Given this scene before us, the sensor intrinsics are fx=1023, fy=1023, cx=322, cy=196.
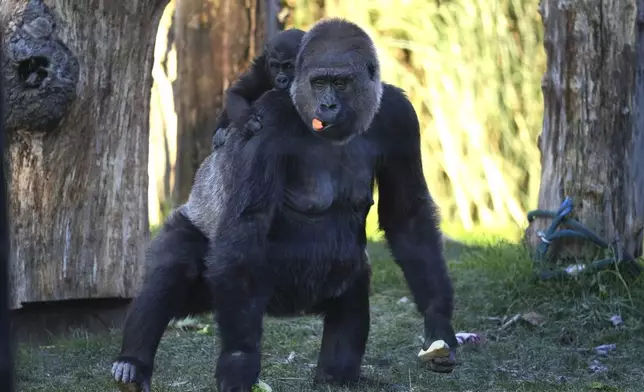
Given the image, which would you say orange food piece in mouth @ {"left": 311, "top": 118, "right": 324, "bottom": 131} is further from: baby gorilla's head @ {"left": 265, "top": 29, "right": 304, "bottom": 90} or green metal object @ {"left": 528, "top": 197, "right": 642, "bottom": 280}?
green metal object @ {"left": 528, "top": 197, "right": 642, "bottom": 280}

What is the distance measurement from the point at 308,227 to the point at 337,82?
466 millimetres

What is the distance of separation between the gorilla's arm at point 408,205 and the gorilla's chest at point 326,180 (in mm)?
124

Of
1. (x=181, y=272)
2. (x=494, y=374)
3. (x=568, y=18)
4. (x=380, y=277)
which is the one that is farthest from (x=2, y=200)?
(x=380, y=277)

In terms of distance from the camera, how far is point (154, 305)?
3.22m

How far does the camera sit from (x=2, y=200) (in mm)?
1104

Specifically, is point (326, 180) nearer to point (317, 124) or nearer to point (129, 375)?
point (317, 124)

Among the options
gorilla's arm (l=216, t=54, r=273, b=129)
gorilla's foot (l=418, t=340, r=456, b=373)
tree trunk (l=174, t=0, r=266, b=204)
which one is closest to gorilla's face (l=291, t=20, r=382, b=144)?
gorilla's arm (l=216, t=54, r=273, b=129)

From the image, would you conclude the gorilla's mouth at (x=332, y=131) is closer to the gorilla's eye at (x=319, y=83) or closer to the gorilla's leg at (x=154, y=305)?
the gorilla's eye at (x=319, y=83)

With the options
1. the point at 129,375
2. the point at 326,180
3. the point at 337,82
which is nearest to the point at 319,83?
the point at 337,82

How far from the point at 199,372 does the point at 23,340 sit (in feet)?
2.85

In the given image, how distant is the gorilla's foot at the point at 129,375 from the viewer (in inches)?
125

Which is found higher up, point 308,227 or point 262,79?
point 262,79

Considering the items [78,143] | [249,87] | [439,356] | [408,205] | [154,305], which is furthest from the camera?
[78,143]

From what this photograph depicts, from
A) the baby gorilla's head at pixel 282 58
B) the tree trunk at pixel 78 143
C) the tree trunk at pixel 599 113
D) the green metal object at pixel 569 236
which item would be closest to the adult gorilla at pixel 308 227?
the baby gorilla's head at pixel 282 58
